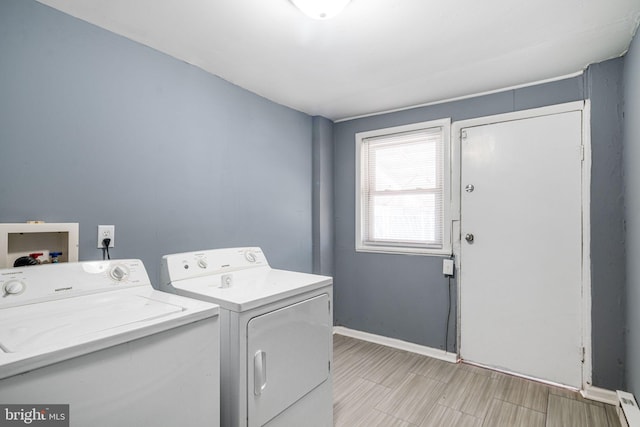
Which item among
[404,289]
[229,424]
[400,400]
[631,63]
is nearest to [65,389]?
[229,424]

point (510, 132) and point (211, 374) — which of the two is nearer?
point (211, 374)

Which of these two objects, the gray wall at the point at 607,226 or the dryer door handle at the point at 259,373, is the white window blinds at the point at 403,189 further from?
the dryer door handle at the point at 259,373

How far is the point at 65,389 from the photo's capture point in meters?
0.82

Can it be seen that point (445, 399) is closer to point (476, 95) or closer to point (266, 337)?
point (266, 337)

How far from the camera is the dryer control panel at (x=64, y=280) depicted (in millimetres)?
1189

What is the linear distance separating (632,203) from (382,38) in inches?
68.1

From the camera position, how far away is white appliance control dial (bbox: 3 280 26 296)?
1.17 m

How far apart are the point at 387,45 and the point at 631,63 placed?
55.2 inches

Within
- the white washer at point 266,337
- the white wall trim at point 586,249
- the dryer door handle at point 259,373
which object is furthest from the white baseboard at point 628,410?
the dryer door handle at point 259,373

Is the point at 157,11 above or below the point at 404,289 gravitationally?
above

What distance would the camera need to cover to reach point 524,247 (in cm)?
233

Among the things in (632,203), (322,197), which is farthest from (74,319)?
(632,203)

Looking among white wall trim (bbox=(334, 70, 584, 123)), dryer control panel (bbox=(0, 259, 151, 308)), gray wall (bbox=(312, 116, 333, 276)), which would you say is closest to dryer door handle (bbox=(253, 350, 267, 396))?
dryer control panel (bbox=(0, 259, 151, 308))

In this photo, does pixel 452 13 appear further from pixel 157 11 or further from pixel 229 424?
pixel 229 424
